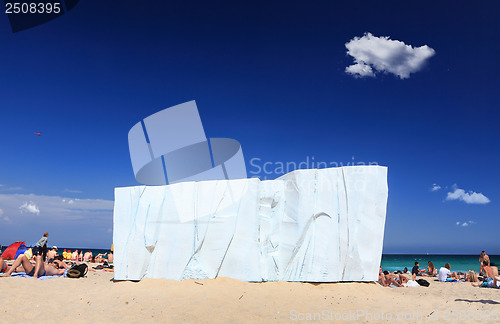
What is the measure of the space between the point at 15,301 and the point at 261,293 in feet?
19.3

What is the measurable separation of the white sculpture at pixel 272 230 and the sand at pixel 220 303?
45 cm

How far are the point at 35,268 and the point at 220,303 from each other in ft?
23.0

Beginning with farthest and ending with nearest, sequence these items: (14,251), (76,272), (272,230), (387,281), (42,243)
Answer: (14,251), (42,243), (387,281), (76,272), (272,230)

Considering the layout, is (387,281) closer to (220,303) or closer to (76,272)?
(220,303)

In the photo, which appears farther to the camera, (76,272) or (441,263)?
(441,263)

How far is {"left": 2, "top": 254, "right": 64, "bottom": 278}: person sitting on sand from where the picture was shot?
11030 mm

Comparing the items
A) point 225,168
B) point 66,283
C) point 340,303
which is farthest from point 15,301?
point 340,303

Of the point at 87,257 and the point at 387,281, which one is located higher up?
the point at 387,281

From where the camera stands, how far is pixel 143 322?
6949mm

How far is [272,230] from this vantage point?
10430mm

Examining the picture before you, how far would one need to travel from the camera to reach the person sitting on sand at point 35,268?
11.0 meters

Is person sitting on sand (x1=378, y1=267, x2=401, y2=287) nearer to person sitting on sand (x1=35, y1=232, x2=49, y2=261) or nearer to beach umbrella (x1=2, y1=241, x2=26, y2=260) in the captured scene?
person sitting on sand (x1=35, y1=232, x2=49, y2=261)

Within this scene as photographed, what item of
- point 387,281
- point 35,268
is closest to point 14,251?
point 35,268

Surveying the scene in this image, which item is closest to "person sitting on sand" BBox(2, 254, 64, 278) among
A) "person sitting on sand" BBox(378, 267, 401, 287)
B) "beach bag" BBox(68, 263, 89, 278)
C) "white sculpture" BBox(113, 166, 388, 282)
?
"beach bag" BBox(68, 263, 89, 278)
